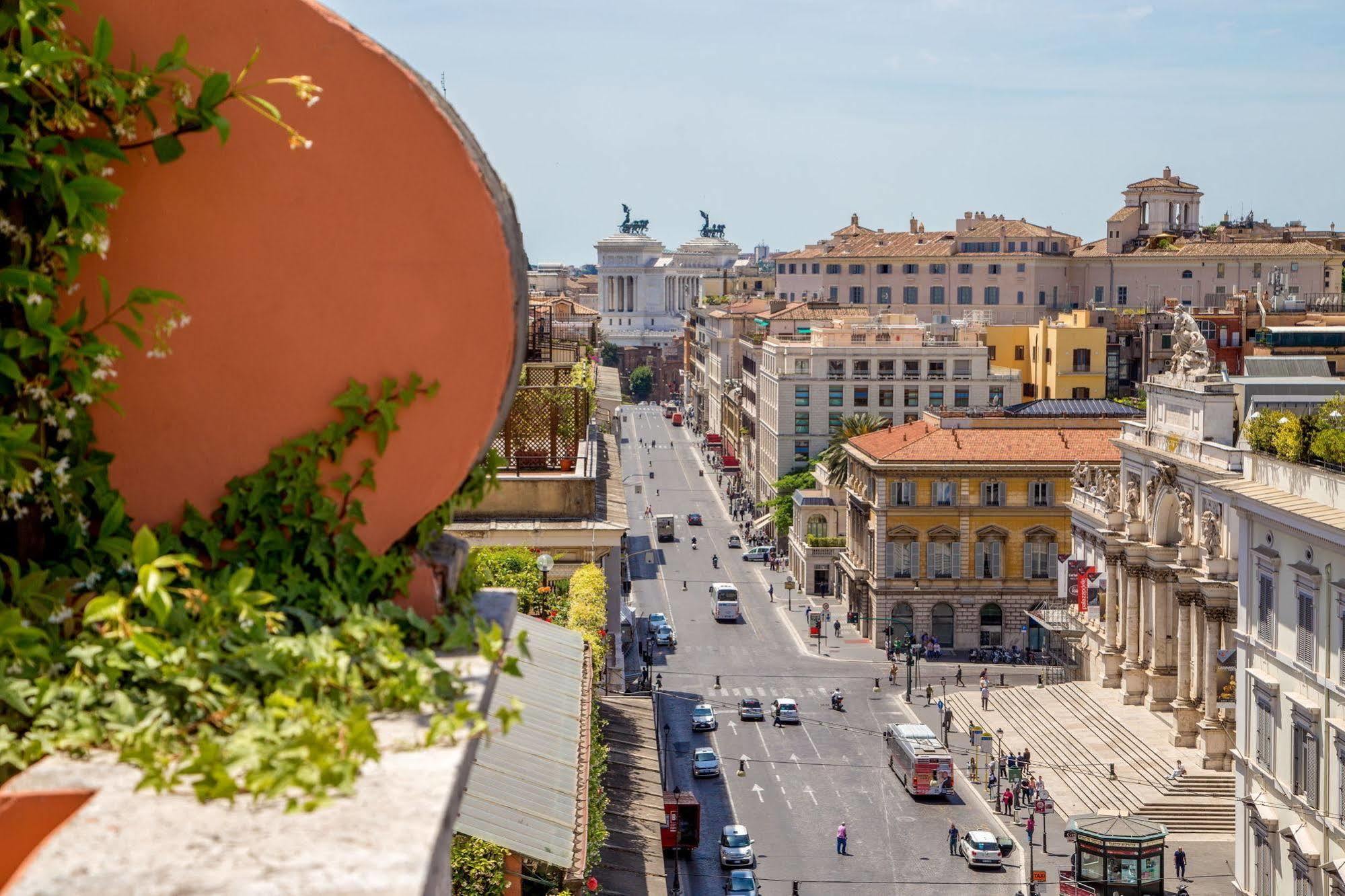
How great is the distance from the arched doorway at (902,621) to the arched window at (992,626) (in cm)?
301

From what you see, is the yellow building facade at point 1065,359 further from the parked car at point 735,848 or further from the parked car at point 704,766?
A: the parked car at point 735,848

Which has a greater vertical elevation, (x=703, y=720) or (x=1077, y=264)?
(x=1077, y=264)

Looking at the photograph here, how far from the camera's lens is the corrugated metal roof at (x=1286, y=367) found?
4994 centimetres

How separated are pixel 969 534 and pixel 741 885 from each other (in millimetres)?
38085

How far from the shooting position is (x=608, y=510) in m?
25.8

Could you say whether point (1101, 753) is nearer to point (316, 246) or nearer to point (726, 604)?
point (726, 604)

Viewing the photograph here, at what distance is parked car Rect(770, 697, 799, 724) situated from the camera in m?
58.5

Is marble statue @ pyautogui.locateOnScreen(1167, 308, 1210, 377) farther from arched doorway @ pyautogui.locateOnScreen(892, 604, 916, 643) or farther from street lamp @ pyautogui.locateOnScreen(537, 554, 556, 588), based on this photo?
street lamp @ pyautogui.locateOnScreen(537, 554, 556, 588)

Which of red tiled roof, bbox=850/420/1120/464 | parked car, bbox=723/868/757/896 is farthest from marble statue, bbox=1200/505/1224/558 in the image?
red tiled roof, bbox=850/420/1120/464

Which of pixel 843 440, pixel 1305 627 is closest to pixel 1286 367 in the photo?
pixel 1305 627

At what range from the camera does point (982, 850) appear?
42.5 metres

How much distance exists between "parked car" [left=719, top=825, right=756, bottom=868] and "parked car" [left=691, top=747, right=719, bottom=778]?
28.5ft

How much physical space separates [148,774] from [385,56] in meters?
2.08

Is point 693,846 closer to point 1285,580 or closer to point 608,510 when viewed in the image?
point 1285,580
